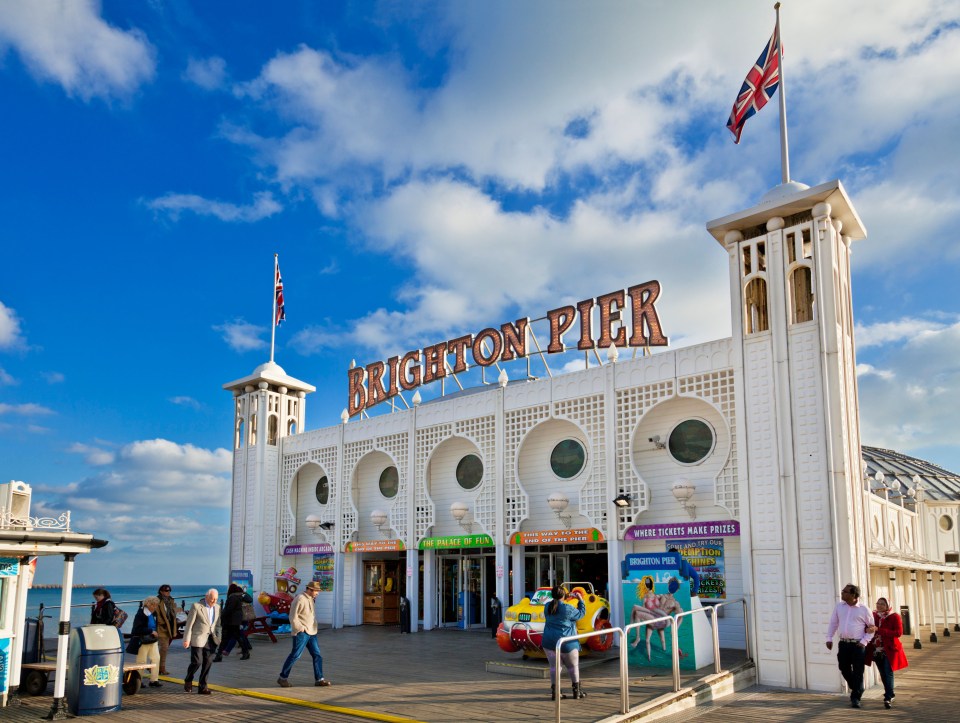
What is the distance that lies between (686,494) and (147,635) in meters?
10.1

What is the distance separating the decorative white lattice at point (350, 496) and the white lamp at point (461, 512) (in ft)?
13.3

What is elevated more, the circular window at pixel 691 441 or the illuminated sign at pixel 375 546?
the circular window at pixel 691 441

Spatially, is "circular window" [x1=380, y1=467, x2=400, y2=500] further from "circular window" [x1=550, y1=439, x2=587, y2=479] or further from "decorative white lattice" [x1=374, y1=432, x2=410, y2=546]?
"circular window" [x1=550, y1=439, x2=587, y2=479]

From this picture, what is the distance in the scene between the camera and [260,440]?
86.0ft

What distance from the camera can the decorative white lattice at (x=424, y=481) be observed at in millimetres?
21609

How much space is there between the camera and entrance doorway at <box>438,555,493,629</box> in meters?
21.4

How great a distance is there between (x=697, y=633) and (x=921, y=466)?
32.9m

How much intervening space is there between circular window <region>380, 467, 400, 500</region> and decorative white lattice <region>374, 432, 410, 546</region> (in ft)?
1.10

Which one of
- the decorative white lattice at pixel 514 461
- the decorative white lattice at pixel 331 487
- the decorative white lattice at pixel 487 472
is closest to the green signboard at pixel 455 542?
the decorative white lattice at pixel 487 472

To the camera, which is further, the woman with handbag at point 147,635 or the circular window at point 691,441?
the circular window at point 691,441

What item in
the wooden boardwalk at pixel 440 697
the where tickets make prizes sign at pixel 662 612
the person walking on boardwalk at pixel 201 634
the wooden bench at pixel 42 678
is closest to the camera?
the wooden boardwalk at pixel 440 697

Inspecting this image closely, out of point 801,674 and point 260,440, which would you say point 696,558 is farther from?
point 260,440

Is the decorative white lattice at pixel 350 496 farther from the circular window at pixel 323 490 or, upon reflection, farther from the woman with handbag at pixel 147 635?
the woman with handbag at pixel 147 635

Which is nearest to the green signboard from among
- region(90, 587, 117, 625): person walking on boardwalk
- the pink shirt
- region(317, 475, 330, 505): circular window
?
region(317, 475, 330, 505): circular window
